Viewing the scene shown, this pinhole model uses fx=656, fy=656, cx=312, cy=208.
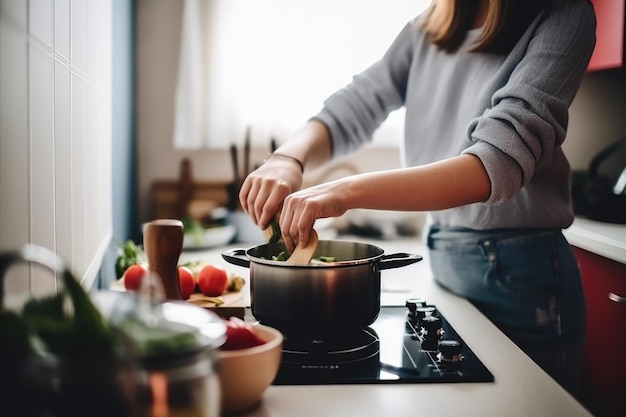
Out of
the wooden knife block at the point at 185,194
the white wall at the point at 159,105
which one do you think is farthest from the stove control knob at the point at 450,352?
the white wall at the point at 159,105

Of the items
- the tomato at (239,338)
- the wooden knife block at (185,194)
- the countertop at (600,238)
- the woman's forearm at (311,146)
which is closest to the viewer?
the tomato at (239,338)

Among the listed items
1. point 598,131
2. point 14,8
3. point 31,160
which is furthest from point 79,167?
point 598,131

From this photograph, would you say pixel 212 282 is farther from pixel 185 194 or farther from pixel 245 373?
pixel 185 194

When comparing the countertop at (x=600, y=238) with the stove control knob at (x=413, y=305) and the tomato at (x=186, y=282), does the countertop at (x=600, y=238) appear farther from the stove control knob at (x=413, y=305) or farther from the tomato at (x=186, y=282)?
the tomato at (x=186, y=282)

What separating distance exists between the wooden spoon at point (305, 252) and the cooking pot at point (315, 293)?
2.1 inches

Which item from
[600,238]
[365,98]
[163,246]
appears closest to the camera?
[163,246]

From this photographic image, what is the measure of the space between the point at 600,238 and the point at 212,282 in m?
1.06

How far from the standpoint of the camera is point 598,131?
2389 mm

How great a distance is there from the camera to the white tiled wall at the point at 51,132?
64 centimetres

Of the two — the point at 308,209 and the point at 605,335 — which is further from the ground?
the point at 308,209

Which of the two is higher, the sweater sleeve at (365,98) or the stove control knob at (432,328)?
the sweater sleeve at (365,98)

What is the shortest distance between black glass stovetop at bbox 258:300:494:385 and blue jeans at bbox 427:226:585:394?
0.78 feet

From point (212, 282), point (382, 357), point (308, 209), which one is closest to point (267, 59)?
point (212, 282)

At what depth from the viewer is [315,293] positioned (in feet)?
2.84
